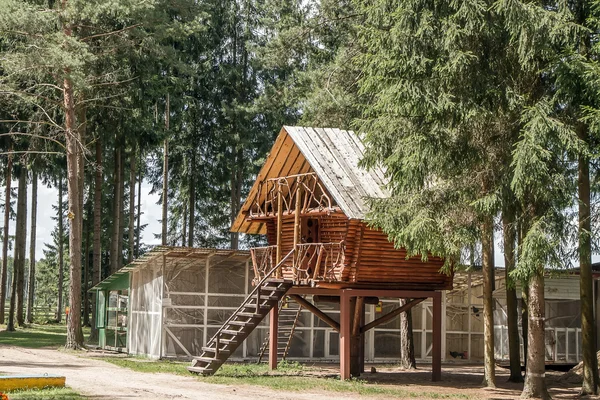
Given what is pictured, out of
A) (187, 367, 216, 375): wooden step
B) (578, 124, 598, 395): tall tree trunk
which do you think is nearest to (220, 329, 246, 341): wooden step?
(187, 367, 216, 375): wooden step

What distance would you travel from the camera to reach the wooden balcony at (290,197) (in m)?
22.0

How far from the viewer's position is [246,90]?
43094 mm

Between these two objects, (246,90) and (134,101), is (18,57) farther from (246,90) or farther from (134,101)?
(246,90)

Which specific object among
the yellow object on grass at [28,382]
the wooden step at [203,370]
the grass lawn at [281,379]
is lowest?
the grass lawn at [281,379]

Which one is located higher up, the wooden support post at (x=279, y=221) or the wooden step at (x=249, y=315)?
the wooden support post at (x=279, y=221)

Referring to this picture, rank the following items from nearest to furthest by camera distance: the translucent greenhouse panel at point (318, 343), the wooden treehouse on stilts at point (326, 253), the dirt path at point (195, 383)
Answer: the dirt path at point (195, 383), the wooden treehouse on stilts at point (326, 253), the translucent greenhouse panel at point (318, 343)

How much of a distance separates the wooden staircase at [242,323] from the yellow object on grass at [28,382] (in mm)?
5135

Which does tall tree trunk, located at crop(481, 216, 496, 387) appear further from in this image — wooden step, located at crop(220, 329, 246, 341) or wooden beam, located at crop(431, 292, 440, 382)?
wooden step, located at crop(220, 329, 246, 341)

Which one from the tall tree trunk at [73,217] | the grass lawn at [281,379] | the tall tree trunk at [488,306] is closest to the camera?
the grass lawn at [281,379]

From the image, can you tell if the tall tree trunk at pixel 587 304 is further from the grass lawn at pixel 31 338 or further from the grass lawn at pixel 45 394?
the grass lawn at pixel 31 338

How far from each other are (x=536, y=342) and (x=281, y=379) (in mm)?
6304

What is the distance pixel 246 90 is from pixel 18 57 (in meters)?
18.6

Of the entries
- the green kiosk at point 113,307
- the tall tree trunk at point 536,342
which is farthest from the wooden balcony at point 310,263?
the green kiosk at point 113,307

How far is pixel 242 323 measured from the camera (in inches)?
836
